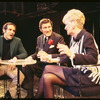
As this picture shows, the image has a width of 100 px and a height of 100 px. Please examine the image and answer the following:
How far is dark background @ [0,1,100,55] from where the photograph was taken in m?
5.69

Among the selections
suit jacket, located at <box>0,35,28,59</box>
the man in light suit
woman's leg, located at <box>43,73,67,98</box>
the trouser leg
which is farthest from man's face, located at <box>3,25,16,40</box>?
woman's leg, located at <box>43,73,67,98</box>

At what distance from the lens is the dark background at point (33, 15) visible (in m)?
5.69

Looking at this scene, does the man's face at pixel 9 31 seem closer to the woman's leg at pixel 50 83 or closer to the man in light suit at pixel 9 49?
the man in light suit at pixel 9 49

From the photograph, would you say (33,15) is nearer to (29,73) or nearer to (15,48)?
(15,48)

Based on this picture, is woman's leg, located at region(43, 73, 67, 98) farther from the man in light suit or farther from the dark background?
the dark background

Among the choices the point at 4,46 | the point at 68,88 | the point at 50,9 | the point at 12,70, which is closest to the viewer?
the point at 68,88

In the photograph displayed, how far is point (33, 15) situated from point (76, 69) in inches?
234

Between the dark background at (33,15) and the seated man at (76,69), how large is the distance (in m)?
3.54

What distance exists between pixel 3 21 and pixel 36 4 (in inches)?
68.0

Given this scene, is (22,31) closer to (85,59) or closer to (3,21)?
(3,21)

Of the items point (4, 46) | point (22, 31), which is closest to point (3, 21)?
point (22, 31)

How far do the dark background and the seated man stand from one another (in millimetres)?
3540

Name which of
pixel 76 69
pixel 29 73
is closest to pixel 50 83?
pixel 76 69

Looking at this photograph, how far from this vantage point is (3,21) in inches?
284
